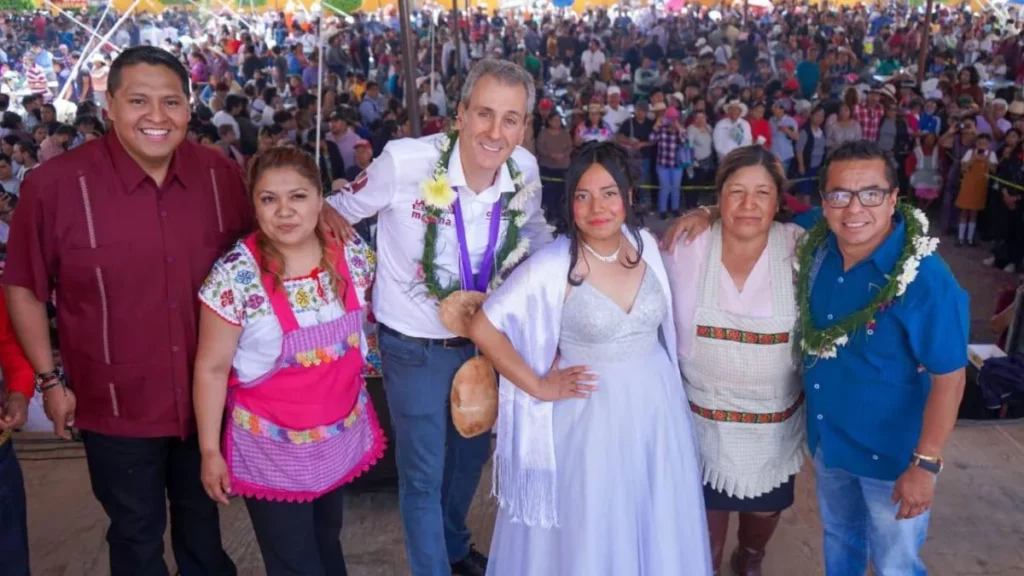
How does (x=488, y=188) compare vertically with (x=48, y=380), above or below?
above

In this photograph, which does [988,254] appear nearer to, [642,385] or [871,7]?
[642,385]

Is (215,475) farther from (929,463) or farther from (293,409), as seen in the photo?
(929,463)

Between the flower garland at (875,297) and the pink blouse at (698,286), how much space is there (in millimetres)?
57

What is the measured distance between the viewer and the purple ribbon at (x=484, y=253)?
2570 millimetres

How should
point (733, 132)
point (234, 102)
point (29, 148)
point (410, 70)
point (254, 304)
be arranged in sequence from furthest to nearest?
1. point (234, 102)
2. point (733, 132)
3. point (29, 148)
4. point (410, 70)
5. point (254, 304)

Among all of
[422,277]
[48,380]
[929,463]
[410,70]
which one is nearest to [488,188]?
[422,277]

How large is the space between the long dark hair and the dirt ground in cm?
145

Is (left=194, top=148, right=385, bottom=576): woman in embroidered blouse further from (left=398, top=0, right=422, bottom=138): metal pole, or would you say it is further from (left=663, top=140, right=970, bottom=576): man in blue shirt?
(left=398, top=0, right=422, bottom=138): metal pole

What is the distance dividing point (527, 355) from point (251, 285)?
2.60 ft

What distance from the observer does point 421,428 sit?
261 cm

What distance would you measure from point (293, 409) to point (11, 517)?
0.80 m

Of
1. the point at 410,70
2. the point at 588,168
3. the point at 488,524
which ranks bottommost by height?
the point at 488,524

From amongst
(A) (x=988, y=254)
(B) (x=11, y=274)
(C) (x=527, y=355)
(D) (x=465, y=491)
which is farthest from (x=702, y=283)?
(A) (x=988, y=254)

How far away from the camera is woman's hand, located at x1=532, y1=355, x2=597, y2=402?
235cm
